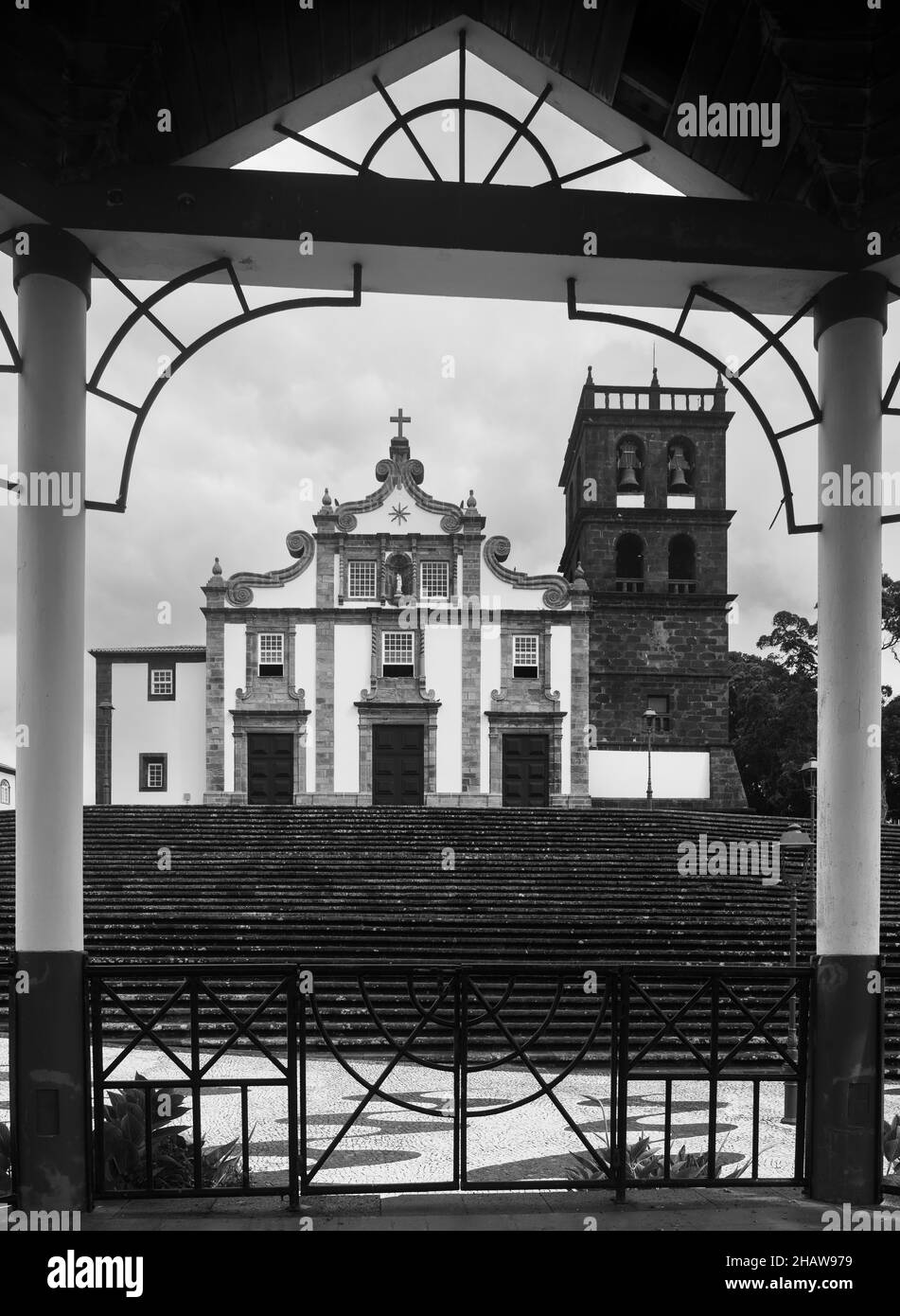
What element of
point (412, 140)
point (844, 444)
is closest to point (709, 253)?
point (844, 444)

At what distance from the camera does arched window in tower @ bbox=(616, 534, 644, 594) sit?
126 feet

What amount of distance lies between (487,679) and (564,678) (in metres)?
2.44

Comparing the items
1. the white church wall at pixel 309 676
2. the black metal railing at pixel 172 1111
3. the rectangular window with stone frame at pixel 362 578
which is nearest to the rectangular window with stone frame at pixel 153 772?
the white church wall at pixel 309 676

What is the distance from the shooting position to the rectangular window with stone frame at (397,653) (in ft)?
109

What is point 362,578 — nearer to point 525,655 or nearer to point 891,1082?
point 525,655

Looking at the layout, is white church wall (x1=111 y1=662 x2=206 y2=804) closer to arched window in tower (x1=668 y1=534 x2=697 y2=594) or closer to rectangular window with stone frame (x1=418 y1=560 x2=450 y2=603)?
rectangular window with stone frame (x1=418 y1=560 x2=450 y2=603)

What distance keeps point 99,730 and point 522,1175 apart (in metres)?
32.0

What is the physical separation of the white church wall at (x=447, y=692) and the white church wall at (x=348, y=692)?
78.1 inches

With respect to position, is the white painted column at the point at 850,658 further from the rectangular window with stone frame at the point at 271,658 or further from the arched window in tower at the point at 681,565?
the arched window in tower at the point at 681,565

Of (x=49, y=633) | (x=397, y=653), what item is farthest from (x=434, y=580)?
(x=49, y=633)

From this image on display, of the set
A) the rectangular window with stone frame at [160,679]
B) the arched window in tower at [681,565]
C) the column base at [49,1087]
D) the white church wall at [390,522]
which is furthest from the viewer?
the arched window in tower at [681,565]

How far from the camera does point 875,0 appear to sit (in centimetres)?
385

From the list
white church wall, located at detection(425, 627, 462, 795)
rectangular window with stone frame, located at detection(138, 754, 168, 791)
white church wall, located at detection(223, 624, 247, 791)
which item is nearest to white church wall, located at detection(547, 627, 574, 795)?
white church wall, located at detection(425, 627, 462, 795)

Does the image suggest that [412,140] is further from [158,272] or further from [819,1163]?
[819,1163]
